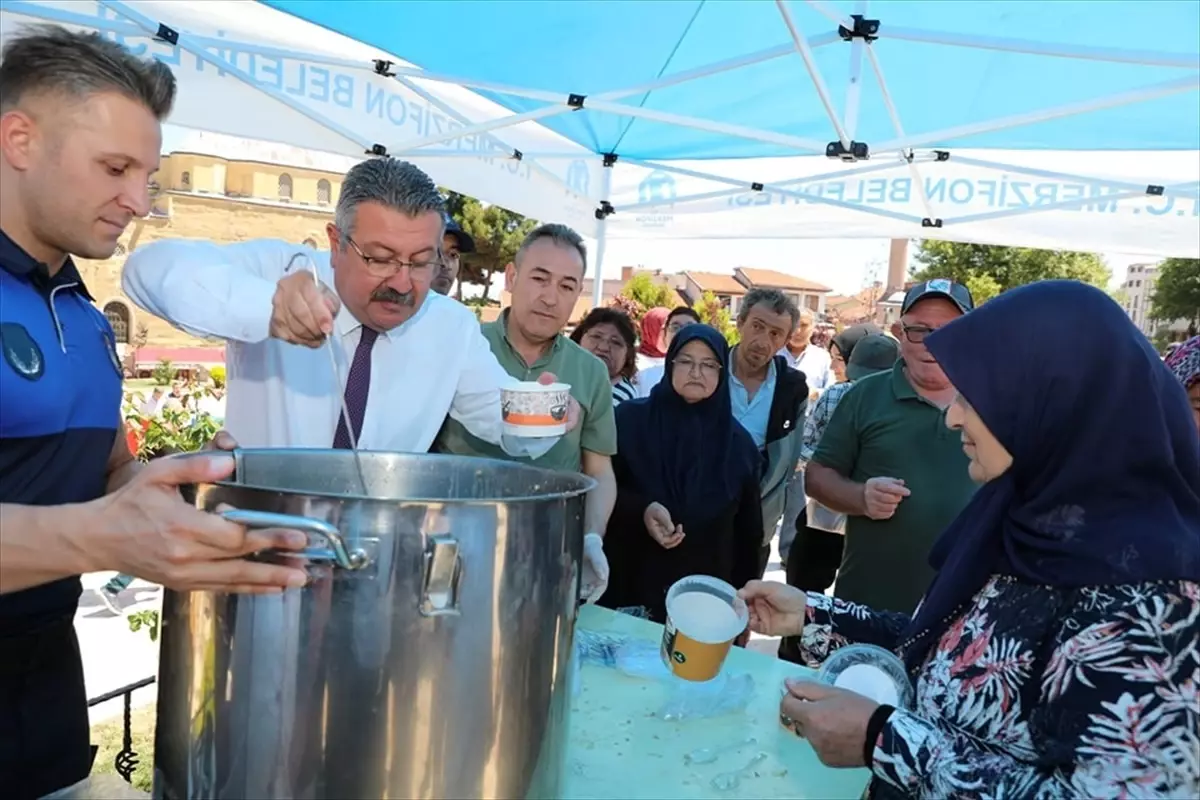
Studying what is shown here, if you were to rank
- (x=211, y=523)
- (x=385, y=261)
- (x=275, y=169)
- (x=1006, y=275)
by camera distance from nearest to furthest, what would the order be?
(x=211, y=523) → (x=385, y=261) → (x=275, y=169) → (x=1006, y=275)

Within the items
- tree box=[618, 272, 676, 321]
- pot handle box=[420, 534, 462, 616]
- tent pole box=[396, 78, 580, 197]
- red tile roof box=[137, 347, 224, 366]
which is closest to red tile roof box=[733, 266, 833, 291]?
tree box=[618, 272, 676, 321]

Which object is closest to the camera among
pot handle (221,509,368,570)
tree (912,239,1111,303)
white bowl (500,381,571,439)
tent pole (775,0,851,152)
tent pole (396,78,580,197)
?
pot handle (221,509,368,570)

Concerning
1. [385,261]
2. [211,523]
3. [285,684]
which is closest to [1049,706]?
[285,684]

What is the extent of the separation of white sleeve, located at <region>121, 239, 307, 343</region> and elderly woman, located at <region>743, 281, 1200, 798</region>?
1.07 m

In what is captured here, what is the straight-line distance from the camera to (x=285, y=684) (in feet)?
3.02

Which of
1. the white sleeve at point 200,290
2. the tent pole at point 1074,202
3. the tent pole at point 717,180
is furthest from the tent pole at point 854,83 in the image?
the white sleeve at point 200,290

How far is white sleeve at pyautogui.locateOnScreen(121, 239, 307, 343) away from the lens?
138 centimetres

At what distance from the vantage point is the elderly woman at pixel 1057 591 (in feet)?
3.58

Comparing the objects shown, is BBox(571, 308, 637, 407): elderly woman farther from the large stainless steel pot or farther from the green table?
the large stainless steel pot

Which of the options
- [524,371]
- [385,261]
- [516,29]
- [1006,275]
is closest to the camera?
[385,261]

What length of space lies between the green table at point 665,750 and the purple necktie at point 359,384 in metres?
0.72

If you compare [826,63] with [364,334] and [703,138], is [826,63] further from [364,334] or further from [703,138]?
[364,334]

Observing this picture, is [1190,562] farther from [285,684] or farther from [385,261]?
[385,261]

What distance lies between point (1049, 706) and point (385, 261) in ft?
4.53
